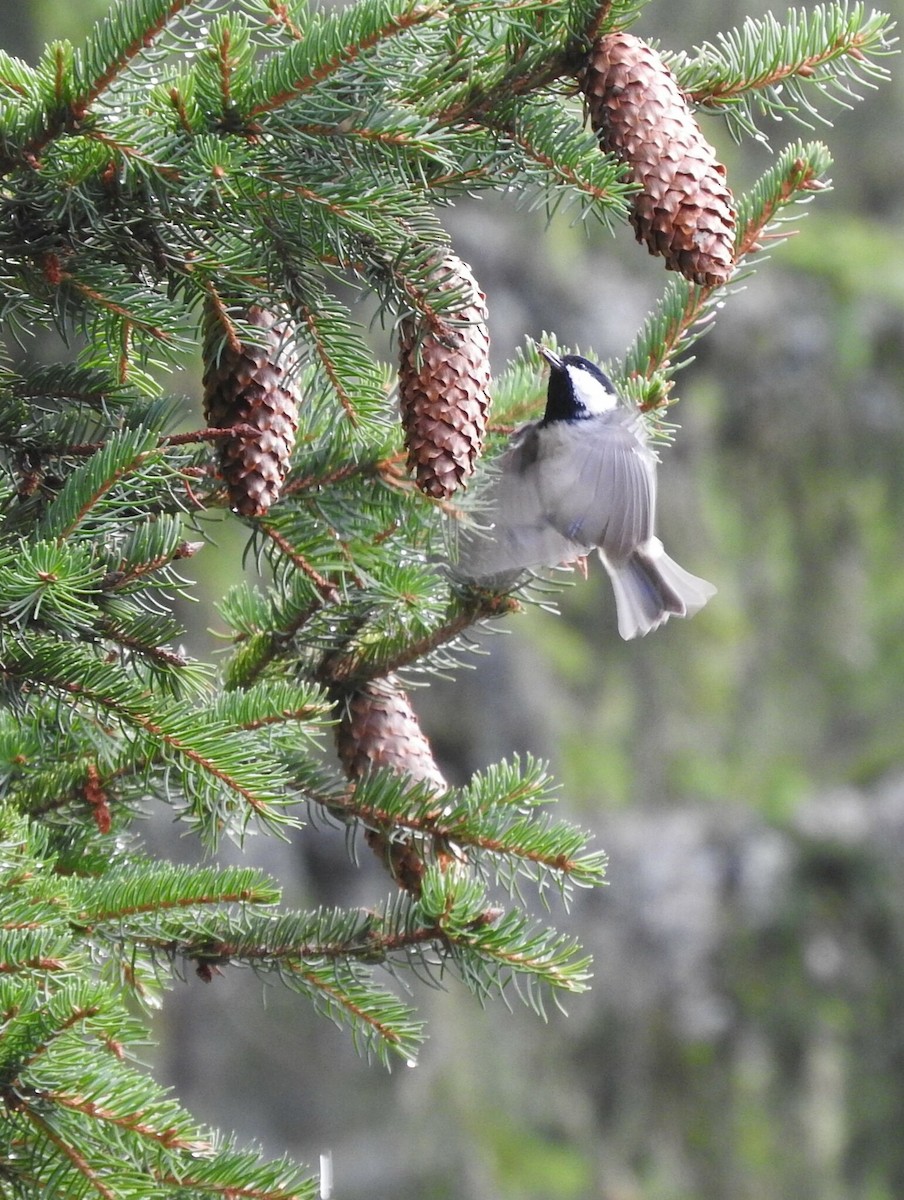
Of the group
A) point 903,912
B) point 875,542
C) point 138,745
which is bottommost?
point 903,912

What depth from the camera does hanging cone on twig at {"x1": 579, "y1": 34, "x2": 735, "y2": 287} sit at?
88 centimetres

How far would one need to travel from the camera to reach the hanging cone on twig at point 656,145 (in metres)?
0.88

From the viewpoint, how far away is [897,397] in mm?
4816

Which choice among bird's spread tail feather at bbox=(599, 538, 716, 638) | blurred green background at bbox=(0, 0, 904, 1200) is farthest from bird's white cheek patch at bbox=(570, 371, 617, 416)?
blurred green background at bbox=(0, 0, 904, 1200)

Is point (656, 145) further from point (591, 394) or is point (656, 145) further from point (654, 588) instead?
point (654, 588)

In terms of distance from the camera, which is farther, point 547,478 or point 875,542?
point 875,542

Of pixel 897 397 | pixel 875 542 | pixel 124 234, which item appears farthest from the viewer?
pixel 875 542

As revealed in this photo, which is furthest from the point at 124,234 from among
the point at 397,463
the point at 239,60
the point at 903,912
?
the point at 903,912

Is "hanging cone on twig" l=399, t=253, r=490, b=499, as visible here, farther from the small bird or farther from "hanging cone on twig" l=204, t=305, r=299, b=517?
the small bird

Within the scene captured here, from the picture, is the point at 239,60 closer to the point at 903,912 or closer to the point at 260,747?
the point at 260,747

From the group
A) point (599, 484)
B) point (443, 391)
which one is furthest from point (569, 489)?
point (443, 391)

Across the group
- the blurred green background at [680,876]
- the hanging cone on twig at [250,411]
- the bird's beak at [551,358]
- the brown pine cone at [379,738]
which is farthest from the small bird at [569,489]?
the blurred green background at [680,876]

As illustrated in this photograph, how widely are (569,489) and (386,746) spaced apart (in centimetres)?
36

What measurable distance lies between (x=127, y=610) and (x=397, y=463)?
302 millimetres
